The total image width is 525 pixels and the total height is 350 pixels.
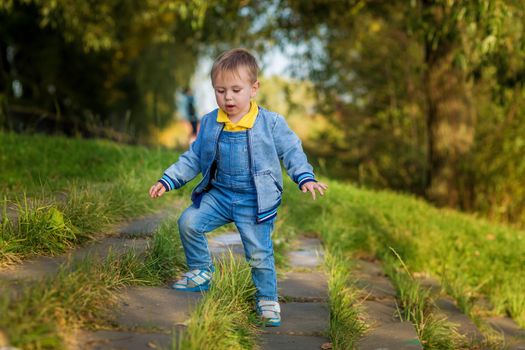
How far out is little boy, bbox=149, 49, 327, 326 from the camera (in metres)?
3.82

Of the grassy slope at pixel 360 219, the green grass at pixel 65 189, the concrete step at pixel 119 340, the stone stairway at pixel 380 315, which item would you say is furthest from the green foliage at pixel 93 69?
the concrete step at pixel 119 340

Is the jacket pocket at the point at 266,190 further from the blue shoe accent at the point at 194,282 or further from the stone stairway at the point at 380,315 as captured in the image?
the stone stairway at the point at 380,315

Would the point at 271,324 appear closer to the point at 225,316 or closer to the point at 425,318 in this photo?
the point at 225,316

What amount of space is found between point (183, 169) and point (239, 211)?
400 millimetres

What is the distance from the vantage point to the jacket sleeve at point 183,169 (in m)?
3.91

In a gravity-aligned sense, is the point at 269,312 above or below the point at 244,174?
below

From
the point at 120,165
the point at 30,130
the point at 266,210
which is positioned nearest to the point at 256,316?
the point at 266,210

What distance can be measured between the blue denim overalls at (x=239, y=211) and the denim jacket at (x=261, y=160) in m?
0.05

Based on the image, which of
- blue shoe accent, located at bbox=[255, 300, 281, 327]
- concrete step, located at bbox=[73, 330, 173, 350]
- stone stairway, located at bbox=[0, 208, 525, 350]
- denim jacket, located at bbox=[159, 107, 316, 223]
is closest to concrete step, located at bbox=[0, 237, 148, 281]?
stone stairway, located at bbox=[0, 208, 525, 350]

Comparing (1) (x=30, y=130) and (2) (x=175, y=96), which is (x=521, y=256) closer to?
(1) (x=30, y=130)

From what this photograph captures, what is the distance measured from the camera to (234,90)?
12.5 feet

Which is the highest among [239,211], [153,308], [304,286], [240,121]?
[240,121]

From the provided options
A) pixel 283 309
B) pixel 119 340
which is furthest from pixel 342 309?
pixel 119 340

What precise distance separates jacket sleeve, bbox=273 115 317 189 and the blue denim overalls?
0.67 feet
